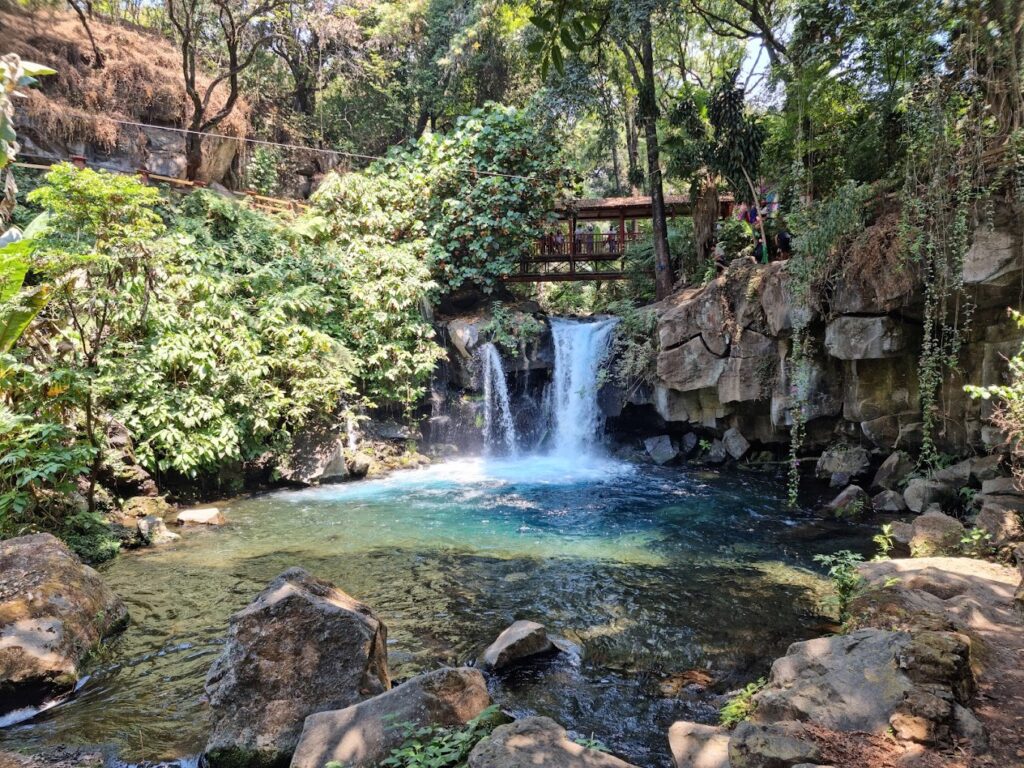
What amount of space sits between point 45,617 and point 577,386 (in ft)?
38.9

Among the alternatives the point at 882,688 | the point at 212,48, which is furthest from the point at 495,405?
the point at 212,48

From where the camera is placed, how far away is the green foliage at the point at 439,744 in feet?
10.4

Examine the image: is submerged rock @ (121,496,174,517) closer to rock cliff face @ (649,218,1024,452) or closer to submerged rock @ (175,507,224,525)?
submerged rock @ (175,507,224,525)

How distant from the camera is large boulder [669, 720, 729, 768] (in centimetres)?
326

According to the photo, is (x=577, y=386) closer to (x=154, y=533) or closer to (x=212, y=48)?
(x=154, y=533)

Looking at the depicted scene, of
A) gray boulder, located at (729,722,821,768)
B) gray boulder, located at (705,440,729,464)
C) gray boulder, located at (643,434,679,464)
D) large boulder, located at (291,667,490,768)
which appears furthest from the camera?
gray boulder, located at (643,434,679,464)

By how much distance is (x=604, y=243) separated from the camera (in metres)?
19.2

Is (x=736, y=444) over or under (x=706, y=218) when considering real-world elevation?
under

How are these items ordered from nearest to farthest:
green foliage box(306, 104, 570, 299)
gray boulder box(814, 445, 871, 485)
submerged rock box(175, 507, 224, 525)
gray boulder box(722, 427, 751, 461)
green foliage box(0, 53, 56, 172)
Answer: green foliage box(0, 53, 56, 172), submerged rock box(175, 507, 224, 525), gray boulder box(814, 445, 871, 485), gray boulder box(722, 427, 751, 461), green foliage box(306, 104, 570, 299)

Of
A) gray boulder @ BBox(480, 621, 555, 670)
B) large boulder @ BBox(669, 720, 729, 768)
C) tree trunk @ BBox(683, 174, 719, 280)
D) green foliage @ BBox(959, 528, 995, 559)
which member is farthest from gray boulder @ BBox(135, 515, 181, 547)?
tree trunk @ BBox(683, 174, 719, 280)

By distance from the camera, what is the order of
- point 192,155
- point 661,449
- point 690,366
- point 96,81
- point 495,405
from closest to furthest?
1. point 690,366
2. point 661,449
3. point 495,405
4. point 96,81
5. point 192,155

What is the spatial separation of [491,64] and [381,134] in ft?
15.8

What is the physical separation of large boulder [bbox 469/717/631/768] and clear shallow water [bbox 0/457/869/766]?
122 cm

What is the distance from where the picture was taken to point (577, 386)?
50.4ft
